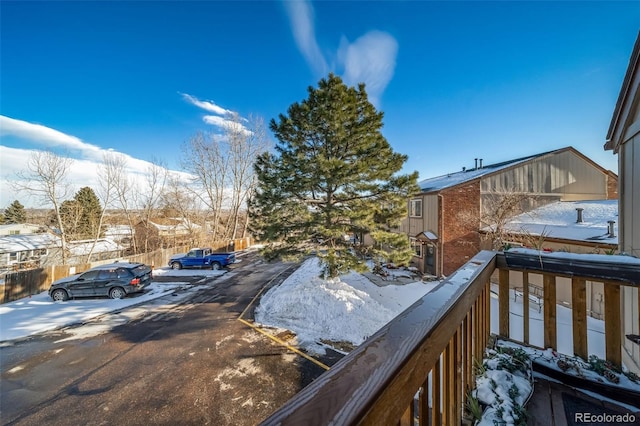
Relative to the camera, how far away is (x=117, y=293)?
33.7 feet

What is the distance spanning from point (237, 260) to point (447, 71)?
18.0 metres

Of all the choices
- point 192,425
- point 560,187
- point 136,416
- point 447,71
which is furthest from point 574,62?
point 136,416

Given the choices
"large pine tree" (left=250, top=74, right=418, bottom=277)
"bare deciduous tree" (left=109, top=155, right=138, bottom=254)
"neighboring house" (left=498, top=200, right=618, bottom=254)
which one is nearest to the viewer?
"neighboring house" (left=498, top=200, right=618, bottom=254)

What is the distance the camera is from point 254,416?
3965 millimetres

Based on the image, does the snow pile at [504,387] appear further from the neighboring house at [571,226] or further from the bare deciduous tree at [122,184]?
the bare deciduous tree at [122,184]

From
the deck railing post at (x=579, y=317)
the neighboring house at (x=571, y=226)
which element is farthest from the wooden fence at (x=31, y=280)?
the neighboring house at (x=571, y=226)

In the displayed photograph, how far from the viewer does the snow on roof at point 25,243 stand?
59.1 ft

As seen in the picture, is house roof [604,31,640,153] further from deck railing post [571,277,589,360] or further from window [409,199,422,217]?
window [409,199,422,217]

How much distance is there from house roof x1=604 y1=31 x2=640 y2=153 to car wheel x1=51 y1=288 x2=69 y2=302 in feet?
56.5

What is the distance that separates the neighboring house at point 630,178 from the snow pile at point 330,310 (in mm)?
4855

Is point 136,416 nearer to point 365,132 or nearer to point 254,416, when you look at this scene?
point 254,416

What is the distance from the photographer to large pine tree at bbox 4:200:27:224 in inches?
1011

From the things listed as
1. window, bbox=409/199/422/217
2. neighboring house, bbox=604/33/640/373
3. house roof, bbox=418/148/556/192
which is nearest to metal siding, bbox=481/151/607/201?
house roof, bbox=418/148/556/192

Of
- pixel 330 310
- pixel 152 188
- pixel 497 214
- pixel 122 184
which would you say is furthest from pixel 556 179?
→ pixel 122 184
